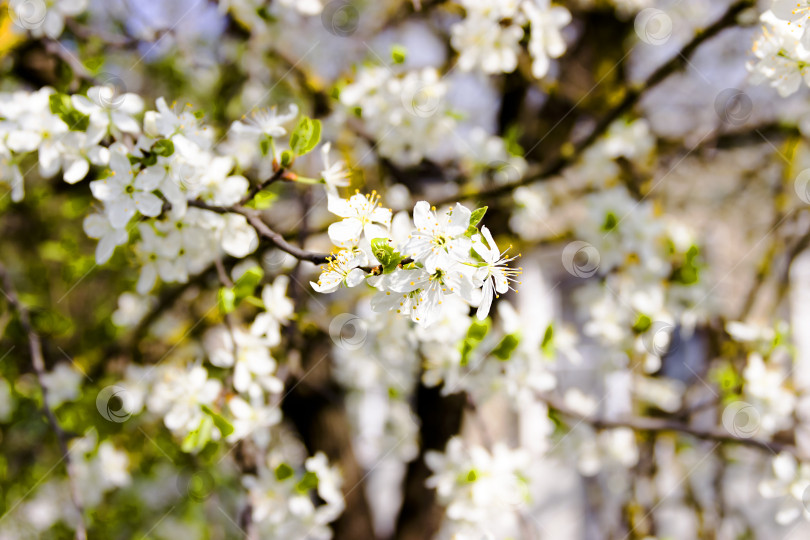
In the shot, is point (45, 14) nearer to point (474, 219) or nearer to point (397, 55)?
point (397, 55)

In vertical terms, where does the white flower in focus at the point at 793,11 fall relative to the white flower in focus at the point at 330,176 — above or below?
above

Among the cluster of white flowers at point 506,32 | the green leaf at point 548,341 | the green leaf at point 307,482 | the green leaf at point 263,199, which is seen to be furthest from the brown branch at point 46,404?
the cluster of white flowers at point 506,32

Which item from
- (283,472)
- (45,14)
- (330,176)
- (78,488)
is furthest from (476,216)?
(78,488)

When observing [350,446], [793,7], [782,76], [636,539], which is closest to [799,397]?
[636,539]

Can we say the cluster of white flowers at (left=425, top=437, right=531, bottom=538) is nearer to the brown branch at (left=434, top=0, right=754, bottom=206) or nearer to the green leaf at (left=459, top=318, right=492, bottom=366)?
the green leaf at (left=459, top=318, right=492, bottom=366)

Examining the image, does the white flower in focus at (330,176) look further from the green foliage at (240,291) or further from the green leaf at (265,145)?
the green foliage at (240,291)

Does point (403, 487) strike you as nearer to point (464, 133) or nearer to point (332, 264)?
point (464, 133)
